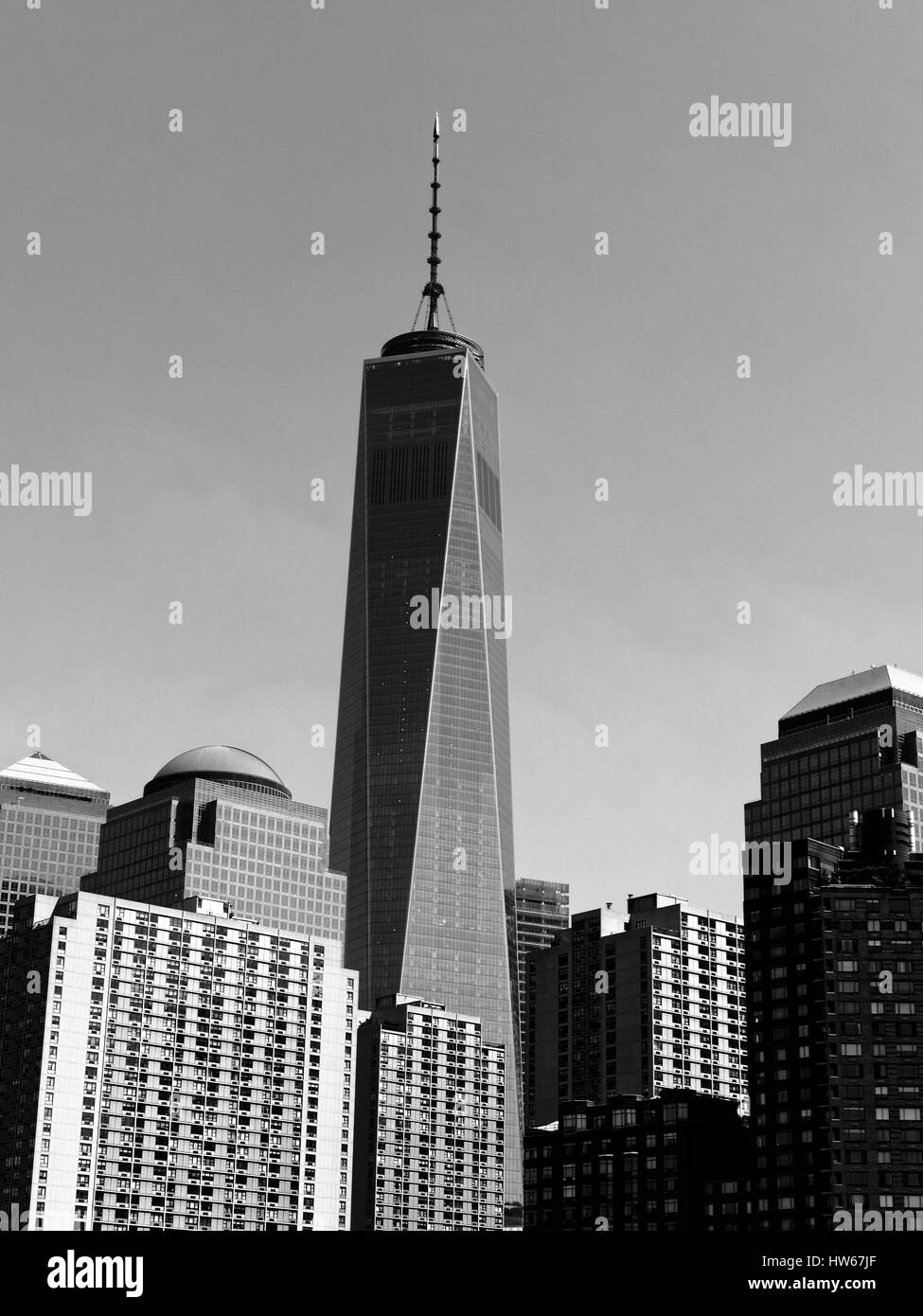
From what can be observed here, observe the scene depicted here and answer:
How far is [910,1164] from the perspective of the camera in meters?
197

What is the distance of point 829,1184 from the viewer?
196 meters
